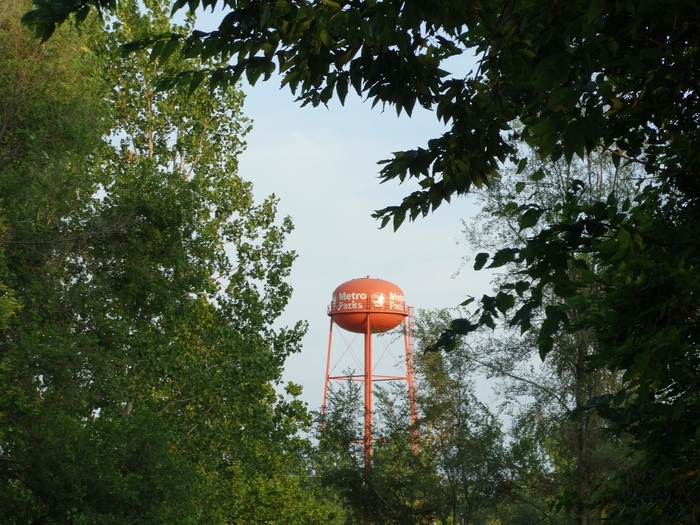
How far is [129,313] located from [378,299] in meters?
23.2

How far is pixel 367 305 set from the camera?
131 feet

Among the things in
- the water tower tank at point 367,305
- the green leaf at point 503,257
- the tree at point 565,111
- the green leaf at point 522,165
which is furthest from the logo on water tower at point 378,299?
the green leaf at point 503,257

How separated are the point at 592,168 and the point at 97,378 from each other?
1083 cm

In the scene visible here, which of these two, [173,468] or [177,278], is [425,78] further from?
[177,278]

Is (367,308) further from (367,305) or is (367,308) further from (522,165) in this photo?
(522,165)

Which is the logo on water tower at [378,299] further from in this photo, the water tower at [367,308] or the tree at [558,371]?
the tree at [558,371]

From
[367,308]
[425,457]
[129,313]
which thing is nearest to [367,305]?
[367,308]

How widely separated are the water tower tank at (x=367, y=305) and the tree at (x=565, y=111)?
34495 mm

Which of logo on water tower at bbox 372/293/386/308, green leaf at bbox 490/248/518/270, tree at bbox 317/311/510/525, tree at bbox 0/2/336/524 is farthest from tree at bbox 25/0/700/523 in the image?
logo on water tower at bbox 372/293/386/308

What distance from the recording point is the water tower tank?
40.1 meters

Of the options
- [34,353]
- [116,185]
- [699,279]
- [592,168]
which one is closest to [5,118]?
[116,185]

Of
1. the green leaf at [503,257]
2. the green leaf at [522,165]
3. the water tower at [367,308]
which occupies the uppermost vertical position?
the water tower at [367,308]

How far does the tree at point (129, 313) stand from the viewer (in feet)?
46.2

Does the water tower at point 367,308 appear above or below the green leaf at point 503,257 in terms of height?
above
